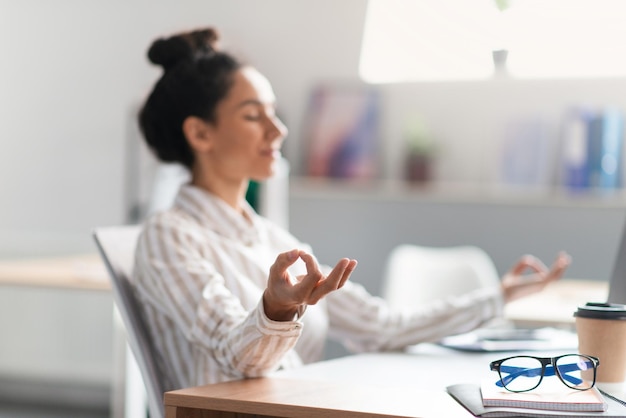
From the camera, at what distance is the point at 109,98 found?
186 inches

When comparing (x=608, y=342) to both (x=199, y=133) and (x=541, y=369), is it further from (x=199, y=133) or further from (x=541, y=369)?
(x=199, y=133)

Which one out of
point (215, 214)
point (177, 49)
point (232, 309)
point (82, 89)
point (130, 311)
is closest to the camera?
point (232, 309)

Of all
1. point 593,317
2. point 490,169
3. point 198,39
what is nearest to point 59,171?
point 490,169

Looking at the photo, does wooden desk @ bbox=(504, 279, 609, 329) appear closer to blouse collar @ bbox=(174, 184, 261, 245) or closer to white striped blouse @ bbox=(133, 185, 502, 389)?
white striped blouse @ bbox=(133, 185, 502, 389)

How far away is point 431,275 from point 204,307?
208cm

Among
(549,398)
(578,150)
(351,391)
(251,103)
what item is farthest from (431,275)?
(549,398)

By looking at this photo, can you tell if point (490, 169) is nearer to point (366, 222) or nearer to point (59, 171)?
point (366, 222)

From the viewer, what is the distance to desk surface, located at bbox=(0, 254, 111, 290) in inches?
126

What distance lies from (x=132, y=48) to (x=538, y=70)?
190 cm

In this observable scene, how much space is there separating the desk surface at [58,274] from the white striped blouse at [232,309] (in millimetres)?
1294

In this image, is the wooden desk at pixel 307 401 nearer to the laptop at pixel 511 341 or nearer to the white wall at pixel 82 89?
the laptop at pixel 511 341

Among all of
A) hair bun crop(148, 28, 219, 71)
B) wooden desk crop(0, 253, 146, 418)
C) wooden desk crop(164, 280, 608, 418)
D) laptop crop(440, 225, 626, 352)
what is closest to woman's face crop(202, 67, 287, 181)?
hair bun crop(148, 28, 219, 71)

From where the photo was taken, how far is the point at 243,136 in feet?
6.41

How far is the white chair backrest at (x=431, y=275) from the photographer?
352cm
